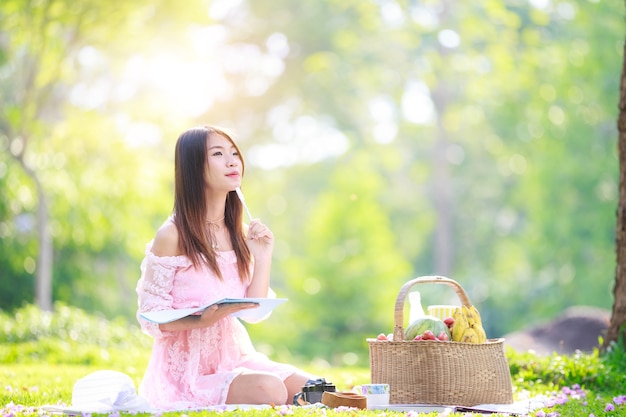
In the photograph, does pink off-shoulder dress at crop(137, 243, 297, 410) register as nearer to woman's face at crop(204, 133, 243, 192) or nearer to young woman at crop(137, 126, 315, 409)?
young woman at crop(137, 126, 315, 409)

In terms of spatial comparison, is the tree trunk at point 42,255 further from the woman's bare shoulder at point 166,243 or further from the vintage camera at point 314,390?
the vintage camera at point 314,390

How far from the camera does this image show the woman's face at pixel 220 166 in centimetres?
429

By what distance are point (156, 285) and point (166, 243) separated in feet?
0.72

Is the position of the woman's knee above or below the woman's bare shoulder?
below

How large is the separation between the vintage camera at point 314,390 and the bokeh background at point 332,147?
25.5 ft

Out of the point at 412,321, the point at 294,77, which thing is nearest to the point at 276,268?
the point at 294,77

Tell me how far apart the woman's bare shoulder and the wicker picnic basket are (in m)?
1.16

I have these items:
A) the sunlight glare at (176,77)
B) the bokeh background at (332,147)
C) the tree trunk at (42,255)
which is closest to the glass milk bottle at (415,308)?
the bokeh background at (332,147)

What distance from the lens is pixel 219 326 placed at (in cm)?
425

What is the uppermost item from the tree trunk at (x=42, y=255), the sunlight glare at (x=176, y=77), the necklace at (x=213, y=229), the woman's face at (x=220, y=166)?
the sunlight glare at (x=176, y=77)

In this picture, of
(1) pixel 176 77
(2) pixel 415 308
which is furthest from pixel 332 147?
(2) pixel 415 308

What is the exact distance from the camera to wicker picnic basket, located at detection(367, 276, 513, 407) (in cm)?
438

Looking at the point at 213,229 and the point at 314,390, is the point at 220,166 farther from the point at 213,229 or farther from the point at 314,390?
the point at 314,390

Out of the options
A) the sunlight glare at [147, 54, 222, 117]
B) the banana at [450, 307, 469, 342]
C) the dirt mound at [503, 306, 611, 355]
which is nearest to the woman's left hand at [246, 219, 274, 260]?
the banana at [450, 307, 469, 342]
